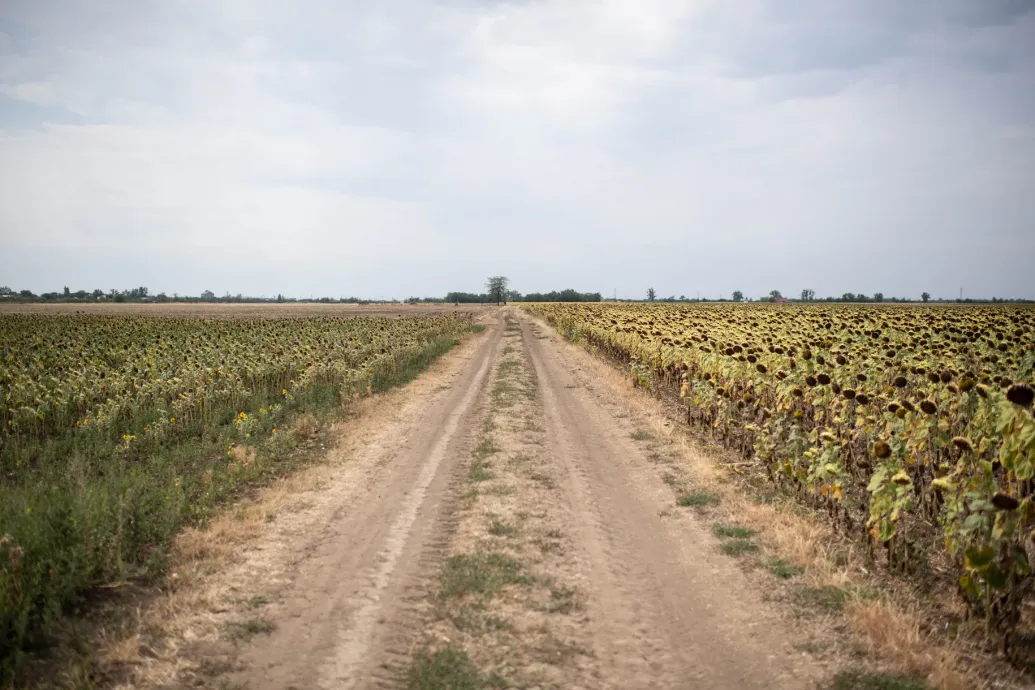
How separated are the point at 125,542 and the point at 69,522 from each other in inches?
20.6

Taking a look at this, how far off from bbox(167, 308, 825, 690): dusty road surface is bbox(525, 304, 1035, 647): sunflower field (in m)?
1.48

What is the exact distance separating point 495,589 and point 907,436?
15.1ft

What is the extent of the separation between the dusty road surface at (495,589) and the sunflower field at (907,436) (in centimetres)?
148

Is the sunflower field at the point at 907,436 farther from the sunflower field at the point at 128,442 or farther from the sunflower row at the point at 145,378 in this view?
the sunflower row at the point at 145,378

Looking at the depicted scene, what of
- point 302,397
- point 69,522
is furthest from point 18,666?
point 302,397

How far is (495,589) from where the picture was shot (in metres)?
5.38

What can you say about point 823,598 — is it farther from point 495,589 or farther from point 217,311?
point 217,311

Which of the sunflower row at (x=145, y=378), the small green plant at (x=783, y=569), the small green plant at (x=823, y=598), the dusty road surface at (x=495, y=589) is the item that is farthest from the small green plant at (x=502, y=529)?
the sunflower row at (x=145, y=378)

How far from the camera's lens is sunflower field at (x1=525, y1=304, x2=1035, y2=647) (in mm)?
4562

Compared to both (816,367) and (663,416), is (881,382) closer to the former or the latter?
(816,367)

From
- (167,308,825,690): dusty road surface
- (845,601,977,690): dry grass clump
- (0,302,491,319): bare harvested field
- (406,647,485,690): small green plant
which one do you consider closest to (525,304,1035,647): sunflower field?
(845,601,977,690): dry grass clump

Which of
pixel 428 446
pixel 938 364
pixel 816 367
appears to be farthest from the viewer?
pixel 428 446

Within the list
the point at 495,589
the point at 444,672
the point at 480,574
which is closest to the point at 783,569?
the point at 495,589

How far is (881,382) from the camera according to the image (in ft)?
28.0
